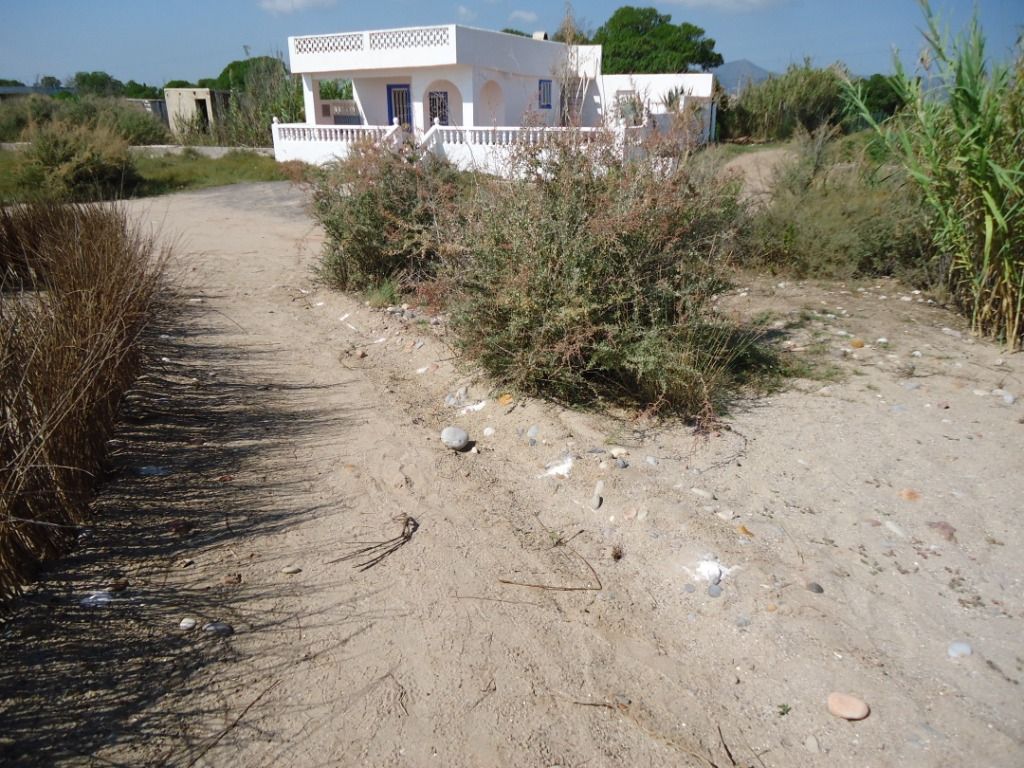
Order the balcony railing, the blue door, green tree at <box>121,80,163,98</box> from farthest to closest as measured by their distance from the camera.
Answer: green tree at <box>121,80,163,98</box> < the blue door < the balcony railing

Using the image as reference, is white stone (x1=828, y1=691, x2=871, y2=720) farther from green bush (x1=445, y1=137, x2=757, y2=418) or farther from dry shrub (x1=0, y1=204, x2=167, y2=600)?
dry shrub (x1=0, y1=204, x2=167, y2=600)

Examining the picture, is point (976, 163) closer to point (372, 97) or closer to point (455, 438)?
point (455, 438)

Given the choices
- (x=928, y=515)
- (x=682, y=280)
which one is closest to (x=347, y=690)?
(x=928, y=515)

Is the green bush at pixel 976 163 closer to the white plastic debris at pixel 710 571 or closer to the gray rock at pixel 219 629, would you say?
the white plastic debris at pixel 710 571

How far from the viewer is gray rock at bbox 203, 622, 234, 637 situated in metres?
2.51

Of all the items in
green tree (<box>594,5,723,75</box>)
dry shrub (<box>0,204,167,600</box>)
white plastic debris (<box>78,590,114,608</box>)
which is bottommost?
white plastic debris (<box>78,590,114,608</box>)

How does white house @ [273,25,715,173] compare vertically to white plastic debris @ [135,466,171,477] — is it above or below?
above

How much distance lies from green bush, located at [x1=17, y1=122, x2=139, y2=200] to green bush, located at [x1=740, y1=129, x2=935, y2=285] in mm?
11718

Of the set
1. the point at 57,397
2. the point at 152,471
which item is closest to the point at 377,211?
the point at 152,471

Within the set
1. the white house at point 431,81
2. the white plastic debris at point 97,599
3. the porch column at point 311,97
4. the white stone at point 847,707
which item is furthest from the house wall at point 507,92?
the white stone at point 847,707

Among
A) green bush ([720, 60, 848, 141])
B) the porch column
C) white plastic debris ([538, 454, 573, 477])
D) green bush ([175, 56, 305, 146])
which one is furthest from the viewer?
green bush ([175, 56, 305, 146])

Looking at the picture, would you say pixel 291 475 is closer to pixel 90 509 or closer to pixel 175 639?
pixel 90 509

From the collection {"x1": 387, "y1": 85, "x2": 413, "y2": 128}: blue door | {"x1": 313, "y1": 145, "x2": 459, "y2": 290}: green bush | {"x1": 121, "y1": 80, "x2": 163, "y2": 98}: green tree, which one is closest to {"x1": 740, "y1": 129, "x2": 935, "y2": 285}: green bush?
{"x1": 313, "y1": 145, "x2": 459, "y2": 290}: green bush

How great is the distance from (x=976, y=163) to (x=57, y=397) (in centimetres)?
553
